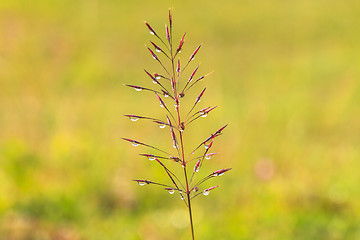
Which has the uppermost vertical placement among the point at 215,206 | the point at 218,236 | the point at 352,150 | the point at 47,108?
the point at 47,108

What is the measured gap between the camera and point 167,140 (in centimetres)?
750

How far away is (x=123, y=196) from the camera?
495 centimetres

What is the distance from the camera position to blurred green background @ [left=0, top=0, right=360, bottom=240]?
426 cm

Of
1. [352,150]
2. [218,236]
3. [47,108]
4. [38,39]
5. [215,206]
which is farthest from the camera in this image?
[38,39]

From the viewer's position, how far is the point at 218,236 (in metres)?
3.97

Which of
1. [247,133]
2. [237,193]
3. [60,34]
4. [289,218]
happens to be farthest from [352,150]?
[60,34]

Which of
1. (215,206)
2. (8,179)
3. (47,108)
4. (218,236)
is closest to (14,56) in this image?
(47,108)

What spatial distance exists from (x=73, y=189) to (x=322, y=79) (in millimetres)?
7879

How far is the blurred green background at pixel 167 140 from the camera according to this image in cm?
426

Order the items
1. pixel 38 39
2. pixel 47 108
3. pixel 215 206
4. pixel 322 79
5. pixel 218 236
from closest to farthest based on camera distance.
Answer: pixel 218 236 < pixel 215 206 < pixel 47 108 < pixel 322 79 < pixel 38 39

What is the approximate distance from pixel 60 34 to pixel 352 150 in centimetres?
929

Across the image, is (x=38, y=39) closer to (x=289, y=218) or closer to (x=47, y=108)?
(x=47, y=108)

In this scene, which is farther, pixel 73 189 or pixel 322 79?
pixel 322 79

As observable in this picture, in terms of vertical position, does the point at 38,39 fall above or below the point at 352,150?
above
